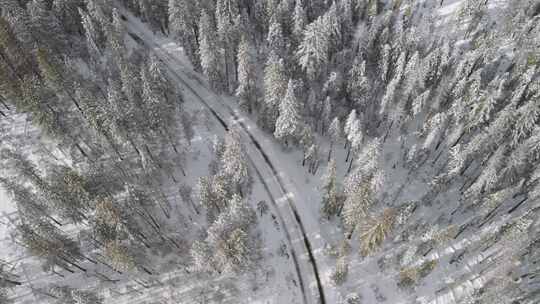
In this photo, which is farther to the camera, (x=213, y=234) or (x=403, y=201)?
(x=403, y=201)

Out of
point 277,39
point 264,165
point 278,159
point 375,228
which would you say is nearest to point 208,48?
point 277,39

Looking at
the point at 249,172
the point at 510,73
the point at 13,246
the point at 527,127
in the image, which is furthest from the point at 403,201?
the point at 13,246

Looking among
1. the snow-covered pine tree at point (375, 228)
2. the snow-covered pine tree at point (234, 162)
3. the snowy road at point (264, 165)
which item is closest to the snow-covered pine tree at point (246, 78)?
the snowy road at point (264, 165)

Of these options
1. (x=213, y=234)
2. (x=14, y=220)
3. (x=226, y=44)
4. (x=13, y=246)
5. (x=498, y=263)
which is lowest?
(x=498, y=263)

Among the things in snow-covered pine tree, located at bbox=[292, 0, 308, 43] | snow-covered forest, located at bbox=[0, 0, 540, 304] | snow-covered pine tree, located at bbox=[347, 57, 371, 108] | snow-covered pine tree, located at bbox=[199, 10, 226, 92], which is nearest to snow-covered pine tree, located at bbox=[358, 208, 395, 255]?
snow-covered forest, located at bbox=[0, 0, 540, 304]

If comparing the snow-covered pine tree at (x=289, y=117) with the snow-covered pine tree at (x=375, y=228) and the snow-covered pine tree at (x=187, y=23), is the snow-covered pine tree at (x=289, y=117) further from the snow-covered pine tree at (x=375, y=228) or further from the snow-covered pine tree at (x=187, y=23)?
the snow-covered pine tree at (x=187, y=23)

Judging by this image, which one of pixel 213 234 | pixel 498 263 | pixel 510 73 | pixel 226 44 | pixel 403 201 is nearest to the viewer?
pixel 213 234

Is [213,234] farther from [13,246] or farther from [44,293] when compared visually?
[13,246]

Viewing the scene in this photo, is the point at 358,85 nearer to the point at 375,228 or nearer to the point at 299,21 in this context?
the point at 299,21
